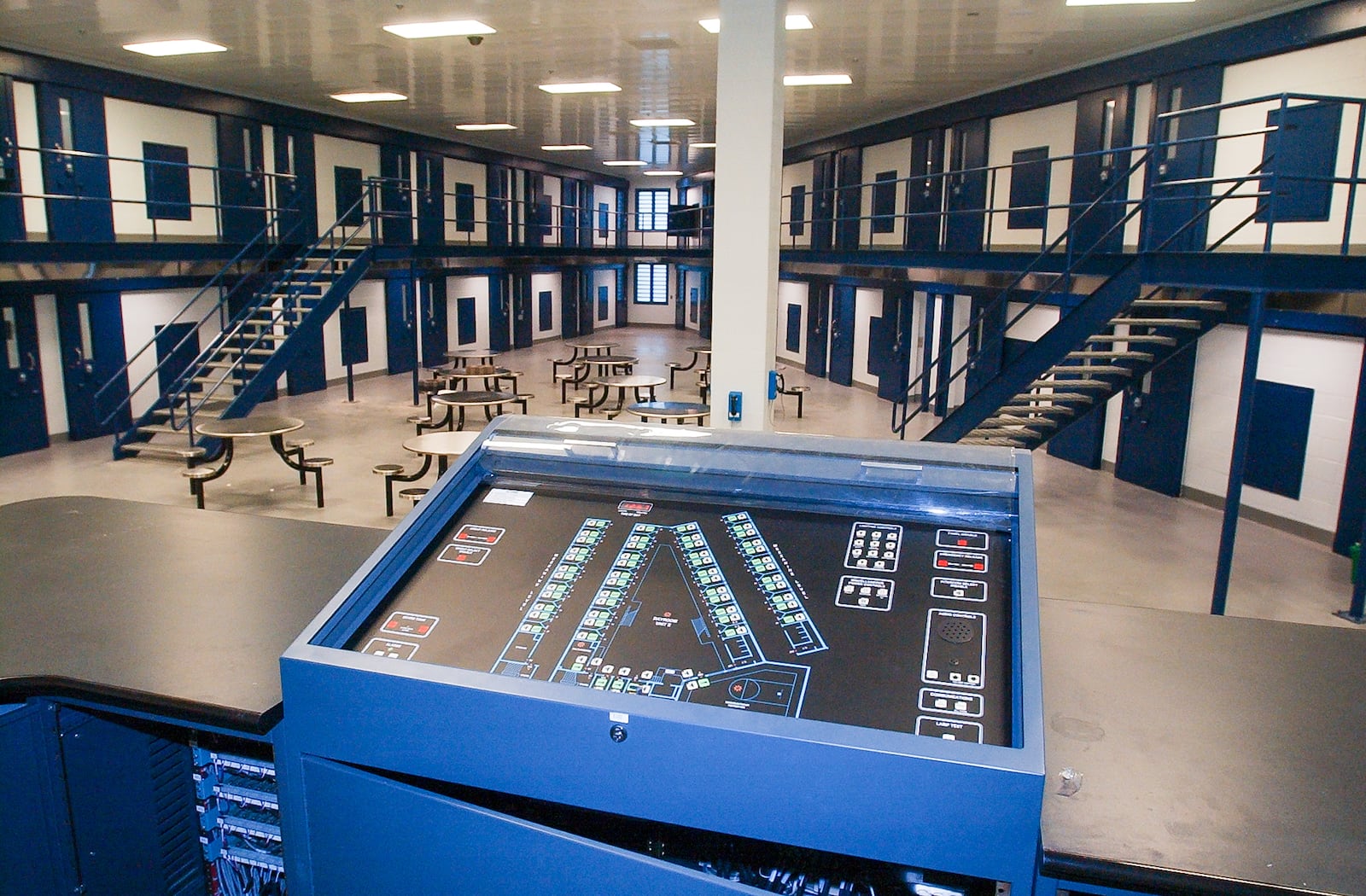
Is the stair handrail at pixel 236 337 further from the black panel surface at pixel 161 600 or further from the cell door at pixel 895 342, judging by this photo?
the cell door at pixel 895 342

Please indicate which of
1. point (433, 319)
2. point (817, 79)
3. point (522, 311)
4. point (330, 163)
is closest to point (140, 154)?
point (330, 163)

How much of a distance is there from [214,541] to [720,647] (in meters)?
1.95

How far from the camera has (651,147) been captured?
71.1 feet

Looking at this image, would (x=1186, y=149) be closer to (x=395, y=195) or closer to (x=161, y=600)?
(x=161, y=600)

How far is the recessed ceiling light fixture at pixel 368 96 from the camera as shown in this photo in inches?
565

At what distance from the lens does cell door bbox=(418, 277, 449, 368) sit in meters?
20.2

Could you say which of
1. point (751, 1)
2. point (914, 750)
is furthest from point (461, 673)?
point (751, 1)

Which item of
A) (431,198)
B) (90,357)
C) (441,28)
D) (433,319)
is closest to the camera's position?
(441,28)

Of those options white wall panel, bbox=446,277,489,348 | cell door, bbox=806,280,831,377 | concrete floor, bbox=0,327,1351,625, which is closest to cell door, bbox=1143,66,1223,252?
concrete floor, bbox=0,327,1351,625

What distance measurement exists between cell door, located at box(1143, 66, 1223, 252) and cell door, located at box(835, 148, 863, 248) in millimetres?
7911

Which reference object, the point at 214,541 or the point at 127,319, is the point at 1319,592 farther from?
the point at 127,319

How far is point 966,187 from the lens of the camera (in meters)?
14.1

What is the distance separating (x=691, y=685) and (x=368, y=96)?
15.0m

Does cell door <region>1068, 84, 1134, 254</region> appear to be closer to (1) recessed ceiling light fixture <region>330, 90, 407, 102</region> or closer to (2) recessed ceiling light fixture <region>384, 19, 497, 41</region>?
(2) recessed ceiling light fixture <region>384, 19, 497, 41</region>
